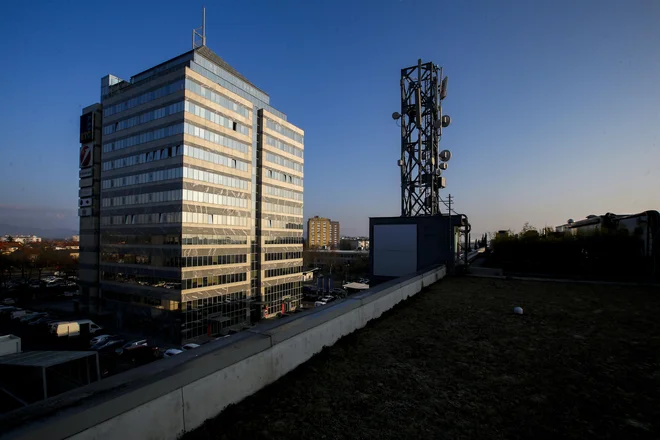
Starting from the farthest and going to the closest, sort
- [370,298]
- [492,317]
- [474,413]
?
[492,317] → [370,298] → [474,413]

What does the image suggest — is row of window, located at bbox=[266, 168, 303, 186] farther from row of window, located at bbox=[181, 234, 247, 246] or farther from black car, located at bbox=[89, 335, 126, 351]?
black car, located at bbox=[89, 335, 126, 351]

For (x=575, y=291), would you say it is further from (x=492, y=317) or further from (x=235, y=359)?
(x=235, y=359)

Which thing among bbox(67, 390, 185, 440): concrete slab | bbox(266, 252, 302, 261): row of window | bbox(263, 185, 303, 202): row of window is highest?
bbox(263, 185, 303, 202): row of window

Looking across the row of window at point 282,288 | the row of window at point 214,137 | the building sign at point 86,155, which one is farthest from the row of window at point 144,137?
the row of window at point 282,288

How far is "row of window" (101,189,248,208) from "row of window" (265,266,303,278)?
10.8 m

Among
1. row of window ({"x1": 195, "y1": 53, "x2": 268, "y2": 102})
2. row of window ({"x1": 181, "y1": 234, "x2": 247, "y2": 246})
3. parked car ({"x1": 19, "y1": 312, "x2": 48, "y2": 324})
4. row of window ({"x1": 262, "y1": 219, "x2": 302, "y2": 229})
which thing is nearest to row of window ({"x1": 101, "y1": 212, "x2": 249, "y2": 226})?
row of window ({"x1": 181, "y1": 234, "x2": 247, "y2": 246})

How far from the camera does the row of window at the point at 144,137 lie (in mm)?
32688

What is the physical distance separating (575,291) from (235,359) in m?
12.3

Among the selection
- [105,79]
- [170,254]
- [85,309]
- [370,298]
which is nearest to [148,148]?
[170,254]

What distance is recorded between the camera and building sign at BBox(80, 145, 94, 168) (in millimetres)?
41281

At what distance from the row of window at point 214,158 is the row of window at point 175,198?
383cm

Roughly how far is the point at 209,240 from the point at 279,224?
13.4 m

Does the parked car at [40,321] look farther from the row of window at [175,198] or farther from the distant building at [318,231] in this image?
the distant building at [318,231]

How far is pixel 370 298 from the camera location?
6637 mm
